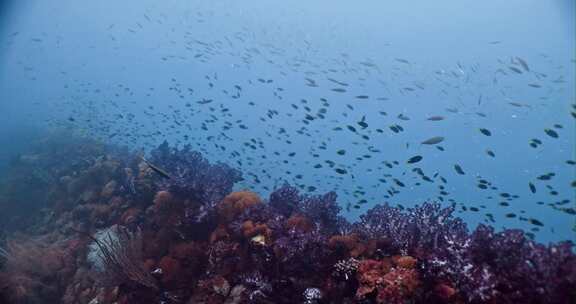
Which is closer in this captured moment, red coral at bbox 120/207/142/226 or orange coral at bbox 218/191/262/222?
orange coral at bbox 218/191/262/222

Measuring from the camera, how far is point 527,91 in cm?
7612

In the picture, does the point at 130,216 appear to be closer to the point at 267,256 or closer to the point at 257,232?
the point at 257,232

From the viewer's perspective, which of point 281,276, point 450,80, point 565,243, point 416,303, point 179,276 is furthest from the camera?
point 450,80

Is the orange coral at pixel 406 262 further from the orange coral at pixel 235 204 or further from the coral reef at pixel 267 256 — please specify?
the orange coral at pixel 235 204

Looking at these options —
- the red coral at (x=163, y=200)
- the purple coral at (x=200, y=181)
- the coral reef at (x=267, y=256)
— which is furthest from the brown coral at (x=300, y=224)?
the red coral at (x=163, y=200)

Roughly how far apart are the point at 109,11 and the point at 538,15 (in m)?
132

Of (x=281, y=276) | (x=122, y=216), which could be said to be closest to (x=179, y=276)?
(x=281, y=276)

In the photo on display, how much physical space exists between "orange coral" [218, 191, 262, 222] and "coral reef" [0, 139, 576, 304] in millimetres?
31

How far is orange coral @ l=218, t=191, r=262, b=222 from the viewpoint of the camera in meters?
8.96

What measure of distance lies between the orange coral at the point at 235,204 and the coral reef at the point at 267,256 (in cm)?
3

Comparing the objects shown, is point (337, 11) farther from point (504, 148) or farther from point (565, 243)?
point (565, 243)

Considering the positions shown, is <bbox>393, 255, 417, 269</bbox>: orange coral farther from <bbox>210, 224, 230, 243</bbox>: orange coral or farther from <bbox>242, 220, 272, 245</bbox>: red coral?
<bbox>210, 224, 230, 243</bbox>: orange coral

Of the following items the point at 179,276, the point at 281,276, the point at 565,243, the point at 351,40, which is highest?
the point at 565,243

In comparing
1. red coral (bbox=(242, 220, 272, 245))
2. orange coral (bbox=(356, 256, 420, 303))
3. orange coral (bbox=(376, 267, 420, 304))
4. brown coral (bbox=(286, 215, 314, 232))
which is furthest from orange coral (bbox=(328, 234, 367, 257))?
red coral (bbox=(242, 220, 272, 245))
